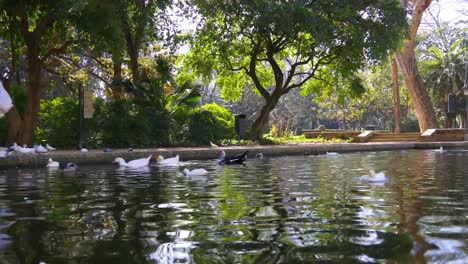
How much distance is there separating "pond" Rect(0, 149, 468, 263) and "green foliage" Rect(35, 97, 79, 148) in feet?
29.8

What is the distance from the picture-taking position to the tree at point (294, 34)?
808 inches

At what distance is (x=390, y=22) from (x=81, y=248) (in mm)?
20847

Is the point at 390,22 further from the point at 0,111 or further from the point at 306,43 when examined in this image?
the point at 0,111

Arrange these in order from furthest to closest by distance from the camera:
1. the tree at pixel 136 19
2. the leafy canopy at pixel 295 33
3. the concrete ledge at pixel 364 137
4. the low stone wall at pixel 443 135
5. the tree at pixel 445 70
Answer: the tree at pixel 445 70 → the concrete ledge at pixel 364 137 → the low stone wall at pixel 443 135 → the leafy canopy at pixel 295 33 → the tree at pixel 136 19

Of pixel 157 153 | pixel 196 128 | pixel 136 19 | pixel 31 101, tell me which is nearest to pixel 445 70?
pixel 196 128

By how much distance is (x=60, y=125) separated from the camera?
59.3 feet

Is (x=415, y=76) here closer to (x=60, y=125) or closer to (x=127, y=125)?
(x=127, y=125)

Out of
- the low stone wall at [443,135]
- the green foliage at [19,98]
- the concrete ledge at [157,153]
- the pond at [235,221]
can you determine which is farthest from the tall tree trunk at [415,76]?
the pond at [235,221]

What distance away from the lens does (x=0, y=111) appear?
6.47 metres

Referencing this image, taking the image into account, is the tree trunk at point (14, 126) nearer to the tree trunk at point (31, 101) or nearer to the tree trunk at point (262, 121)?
the tree trunk at point (31, 101)

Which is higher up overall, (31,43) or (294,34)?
(294,34)

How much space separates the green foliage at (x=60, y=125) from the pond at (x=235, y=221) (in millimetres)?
9098

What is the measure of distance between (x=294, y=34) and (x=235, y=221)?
18.5m

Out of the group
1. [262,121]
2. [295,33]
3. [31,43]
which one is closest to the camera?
[31,43]
